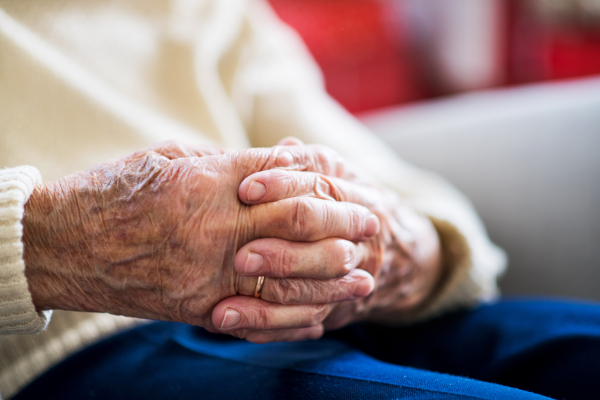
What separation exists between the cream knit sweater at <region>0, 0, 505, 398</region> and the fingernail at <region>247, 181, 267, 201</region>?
8.6 inches

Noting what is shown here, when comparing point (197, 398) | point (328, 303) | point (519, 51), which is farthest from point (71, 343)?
point (519, 51)

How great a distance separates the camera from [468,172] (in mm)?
943

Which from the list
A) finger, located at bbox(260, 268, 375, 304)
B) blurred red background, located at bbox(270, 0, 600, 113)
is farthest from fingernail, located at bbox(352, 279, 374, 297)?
blurred red background, located at bbox(270, 0, 600, 113)

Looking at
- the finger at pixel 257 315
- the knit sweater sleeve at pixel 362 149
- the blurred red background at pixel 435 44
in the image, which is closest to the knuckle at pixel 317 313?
the finger at pixel 257 315

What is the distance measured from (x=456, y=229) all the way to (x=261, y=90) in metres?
0.46

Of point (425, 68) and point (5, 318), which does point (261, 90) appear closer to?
point (5, 318)

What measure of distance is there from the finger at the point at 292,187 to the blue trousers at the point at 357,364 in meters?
0.20

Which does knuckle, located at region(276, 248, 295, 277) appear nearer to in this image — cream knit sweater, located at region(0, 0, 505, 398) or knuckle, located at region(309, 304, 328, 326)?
knuckle, located at region(309, 304, 328, 326)

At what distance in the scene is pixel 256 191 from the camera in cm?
46

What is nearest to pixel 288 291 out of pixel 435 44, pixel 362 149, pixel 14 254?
pixel 14 254

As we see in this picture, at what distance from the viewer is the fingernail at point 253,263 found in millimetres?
452

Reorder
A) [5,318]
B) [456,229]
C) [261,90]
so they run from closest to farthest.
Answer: [5,318]
[456,229]
[261,90]

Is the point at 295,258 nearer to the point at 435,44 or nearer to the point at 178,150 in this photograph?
the point at 178,150

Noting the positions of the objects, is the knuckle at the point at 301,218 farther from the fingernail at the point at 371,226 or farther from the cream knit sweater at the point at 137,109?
the cream knit sweater at the point at 137,109
